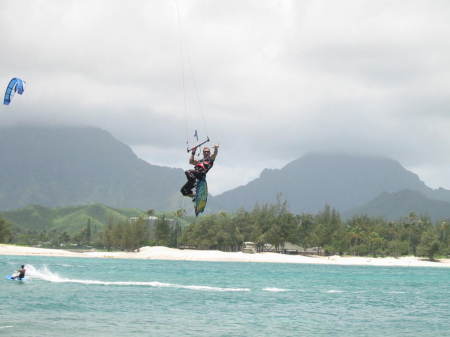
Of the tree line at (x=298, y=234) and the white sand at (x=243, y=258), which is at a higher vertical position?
the tree line at (x=298, y=234)

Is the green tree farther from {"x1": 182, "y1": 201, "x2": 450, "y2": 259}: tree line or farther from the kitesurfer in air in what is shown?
the kitesurfer in air

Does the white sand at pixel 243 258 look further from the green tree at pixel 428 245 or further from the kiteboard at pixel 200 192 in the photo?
the kiteboard at pixel 200 192

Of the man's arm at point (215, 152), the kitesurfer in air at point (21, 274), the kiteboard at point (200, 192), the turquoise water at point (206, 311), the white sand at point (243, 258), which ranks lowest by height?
the turquoise water at point (206, 311)

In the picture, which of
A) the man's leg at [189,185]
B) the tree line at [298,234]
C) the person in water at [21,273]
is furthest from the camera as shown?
the tree line at [298,234]

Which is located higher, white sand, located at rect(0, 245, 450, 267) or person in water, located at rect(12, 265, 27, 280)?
white sand, located at rect(0, 245, 450, 267)

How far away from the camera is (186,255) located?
153625 mm

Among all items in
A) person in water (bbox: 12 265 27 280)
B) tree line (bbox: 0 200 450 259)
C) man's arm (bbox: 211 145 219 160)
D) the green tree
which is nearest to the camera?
man's arm (bbox: 211 145 219 160)

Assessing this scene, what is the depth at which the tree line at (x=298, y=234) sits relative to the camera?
6344 inches

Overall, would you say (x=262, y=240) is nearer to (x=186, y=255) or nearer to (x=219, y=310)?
A: (x=186, y=255)

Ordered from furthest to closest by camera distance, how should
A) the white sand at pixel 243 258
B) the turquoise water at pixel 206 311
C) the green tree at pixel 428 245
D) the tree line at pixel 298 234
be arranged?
the tree line at pixel 298 234 → the green tree at pixel 428 245 → the white sand at pixel 243 258 → the turquoise water at pixel 206 311

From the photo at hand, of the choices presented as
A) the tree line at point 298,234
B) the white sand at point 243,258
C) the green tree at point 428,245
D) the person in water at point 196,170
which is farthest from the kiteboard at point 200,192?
the green tree at point 428,245

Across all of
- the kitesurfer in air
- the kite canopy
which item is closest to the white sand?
the kitesurfer in air

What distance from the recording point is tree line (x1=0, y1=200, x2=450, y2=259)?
16112cm

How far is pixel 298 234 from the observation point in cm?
16462
